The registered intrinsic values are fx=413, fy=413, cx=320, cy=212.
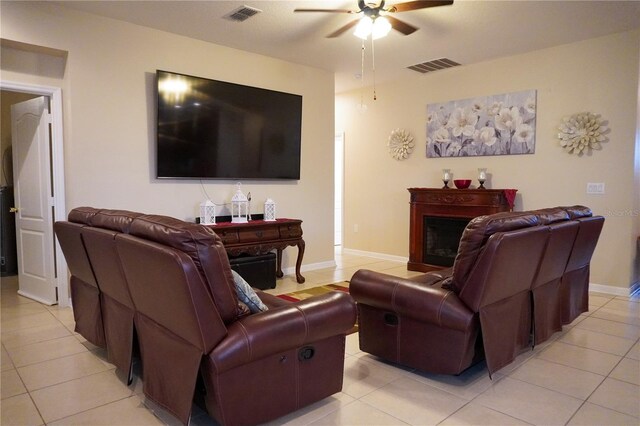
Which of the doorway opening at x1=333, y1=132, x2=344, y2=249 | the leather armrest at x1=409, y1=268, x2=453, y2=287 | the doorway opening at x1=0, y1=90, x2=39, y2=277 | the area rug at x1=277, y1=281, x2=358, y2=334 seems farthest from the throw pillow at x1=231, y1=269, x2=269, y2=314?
the doorway opening at x1=333, y1=132, x2=344, y2=249

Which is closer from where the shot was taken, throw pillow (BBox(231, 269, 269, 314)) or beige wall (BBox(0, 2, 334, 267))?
throw pillow (BBox(231, 269, 269, 314))

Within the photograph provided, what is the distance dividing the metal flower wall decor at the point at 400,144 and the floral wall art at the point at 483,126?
1.06 ft

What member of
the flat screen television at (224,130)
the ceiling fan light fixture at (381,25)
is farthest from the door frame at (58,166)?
the ceiling fan light fixture at (381,25)

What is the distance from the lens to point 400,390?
7.88 ft

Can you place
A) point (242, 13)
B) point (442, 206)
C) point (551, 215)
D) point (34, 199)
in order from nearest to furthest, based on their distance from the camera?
point (551, 215), point (242, 13), point (34, 199), point (442, 206)

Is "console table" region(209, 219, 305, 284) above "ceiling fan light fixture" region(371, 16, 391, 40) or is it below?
below

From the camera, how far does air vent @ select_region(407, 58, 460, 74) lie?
17.5 ft

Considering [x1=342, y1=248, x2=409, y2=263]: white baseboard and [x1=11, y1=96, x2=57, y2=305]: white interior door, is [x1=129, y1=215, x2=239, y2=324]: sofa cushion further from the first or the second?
[x1=342, y1=248, x2=409, y2=263]: white baseboard

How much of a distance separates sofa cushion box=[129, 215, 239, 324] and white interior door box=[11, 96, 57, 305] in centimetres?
282

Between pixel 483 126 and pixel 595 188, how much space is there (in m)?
1.51

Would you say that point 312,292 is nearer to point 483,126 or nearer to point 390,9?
point 390,9

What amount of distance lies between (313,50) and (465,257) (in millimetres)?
3479

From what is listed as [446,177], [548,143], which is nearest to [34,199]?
[446,177]

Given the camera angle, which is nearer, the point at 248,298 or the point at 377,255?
the point at 248,298
